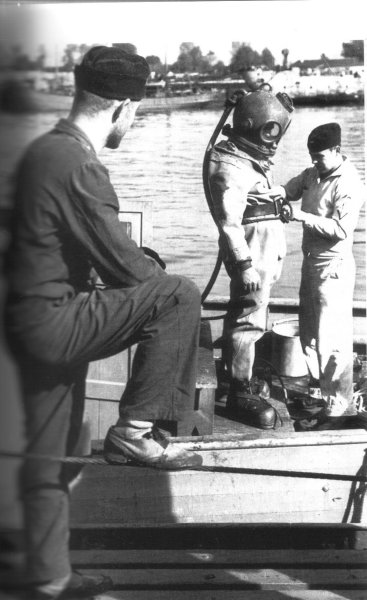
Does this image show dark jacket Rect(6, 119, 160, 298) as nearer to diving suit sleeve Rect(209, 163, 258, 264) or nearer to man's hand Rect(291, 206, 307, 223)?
diving suit sleeve Rect(209, 163, 258, 264)

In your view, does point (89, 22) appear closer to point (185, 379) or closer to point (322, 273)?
point (185, 379)

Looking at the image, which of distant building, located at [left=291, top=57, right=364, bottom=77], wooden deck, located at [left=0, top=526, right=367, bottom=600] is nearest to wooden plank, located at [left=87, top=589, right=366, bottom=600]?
wooden deck, located at [left=0, top=526, right=367, bottom=600]

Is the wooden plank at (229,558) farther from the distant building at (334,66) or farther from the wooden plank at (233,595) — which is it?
the distant building at (334,66)

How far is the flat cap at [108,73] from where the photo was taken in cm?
246

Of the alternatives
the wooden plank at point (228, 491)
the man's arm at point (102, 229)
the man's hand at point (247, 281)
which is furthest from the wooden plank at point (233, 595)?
the man's hand at point (247, 281)

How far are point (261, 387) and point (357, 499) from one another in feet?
1.66

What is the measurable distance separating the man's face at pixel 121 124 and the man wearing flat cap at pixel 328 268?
0.81 meters

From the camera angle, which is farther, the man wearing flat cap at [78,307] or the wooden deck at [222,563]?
the wooden deck at [222,563]

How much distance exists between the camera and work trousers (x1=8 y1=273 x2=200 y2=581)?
2430 mm

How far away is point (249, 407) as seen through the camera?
11.6ft

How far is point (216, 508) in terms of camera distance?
3.44m

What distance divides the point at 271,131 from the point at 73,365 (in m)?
1.11

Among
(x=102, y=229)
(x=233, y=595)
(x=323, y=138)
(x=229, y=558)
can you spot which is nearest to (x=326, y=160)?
(x=323, y=138)

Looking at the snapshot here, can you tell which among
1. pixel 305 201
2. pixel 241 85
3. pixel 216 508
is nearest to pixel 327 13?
pixel 241 85
